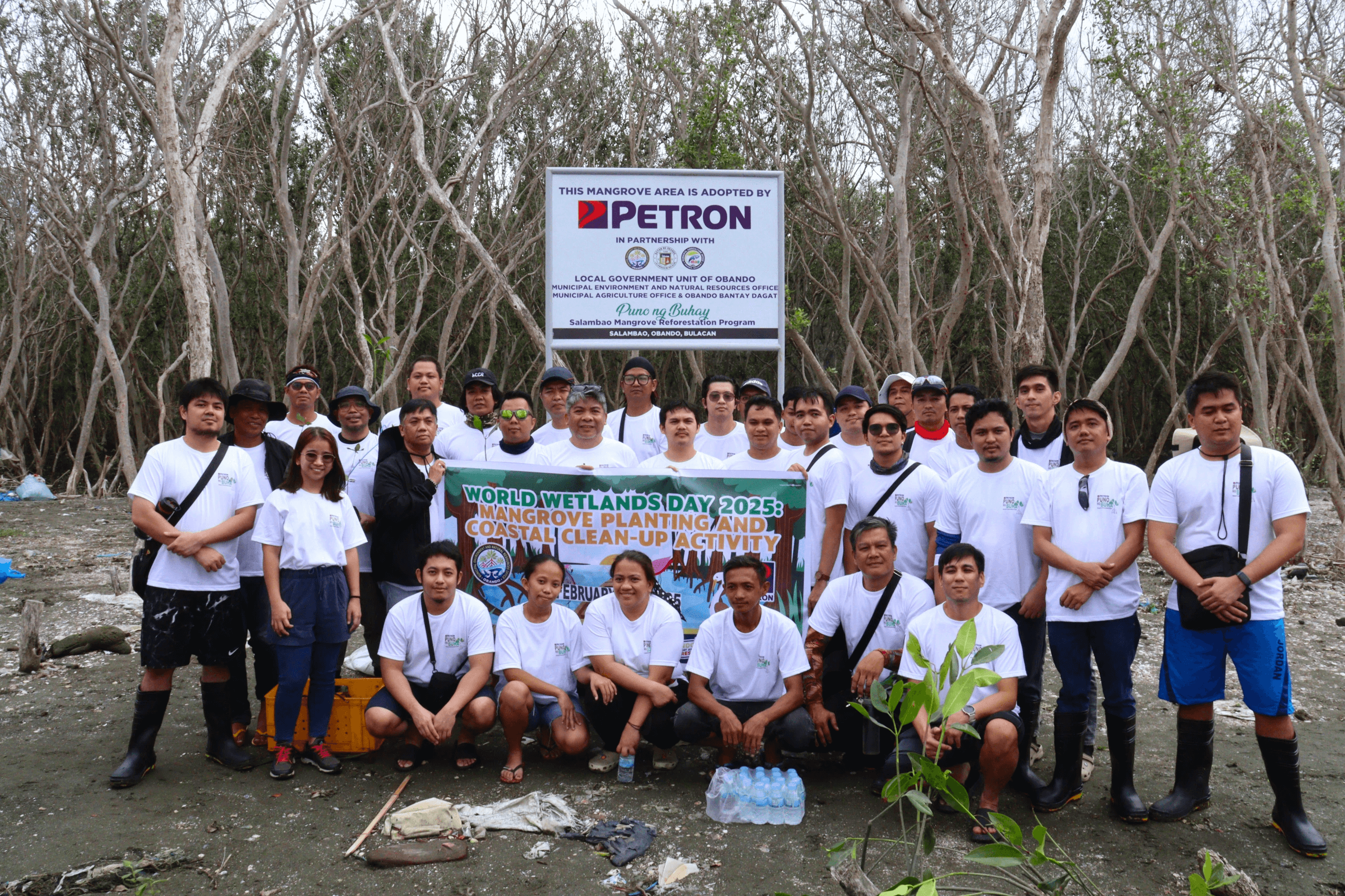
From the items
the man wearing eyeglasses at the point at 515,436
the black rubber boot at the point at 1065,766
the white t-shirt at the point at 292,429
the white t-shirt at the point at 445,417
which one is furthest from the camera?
the white t-shirt at the point at 445,417

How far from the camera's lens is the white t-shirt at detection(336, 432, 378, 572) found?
530 centimetres

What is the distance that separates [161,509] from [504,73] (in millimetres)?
12570

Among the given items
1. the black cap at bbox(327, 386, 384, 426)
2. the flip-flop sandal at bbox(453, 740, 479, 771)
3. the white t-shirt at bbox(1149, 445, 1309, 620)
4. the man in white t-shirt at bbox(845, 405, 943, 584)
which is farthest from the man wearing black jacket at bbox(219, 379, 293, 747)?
the white t-shirt at bbox(1149, 445, 1309, 620)

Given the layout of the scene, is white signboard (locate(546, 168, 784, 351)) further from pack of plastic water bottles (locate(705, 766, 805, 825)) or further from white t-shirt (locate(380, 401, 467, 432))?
pack of plastic water bottles (locate(705, 766, 805, 825))

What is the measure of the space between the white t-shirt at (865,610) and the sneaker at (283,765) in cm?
203

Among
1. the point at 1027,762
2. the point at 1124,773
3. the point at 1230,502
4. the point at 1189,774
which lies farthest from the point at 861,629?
the point at 1230,502

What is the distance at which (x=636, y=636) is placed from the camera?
4.77 m

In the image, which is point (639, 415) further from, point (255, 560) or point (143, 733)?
point (143, 733)

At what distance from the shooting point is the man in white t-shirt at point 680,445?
5355 millimetres

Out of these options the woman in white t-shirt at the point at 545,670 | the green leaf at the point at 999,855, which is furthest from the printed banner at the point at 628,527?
the green leaf at the point at 999,855

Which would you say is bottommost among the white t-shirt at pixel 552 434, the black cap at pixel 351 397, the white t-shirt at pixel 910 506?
the white t-shirt at pixel 910 506

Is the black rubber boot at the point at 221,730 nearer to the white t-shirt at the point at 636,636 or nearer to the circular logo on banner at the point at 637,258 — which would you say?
the white t-shirt at the point at 636,636

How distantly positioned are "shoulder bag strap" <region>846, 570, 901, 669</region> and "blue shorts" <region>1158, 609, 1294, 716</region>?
1.16 meters

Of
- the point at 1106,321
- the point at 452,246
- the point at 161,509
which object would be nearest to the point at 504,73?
the point at 452,246
